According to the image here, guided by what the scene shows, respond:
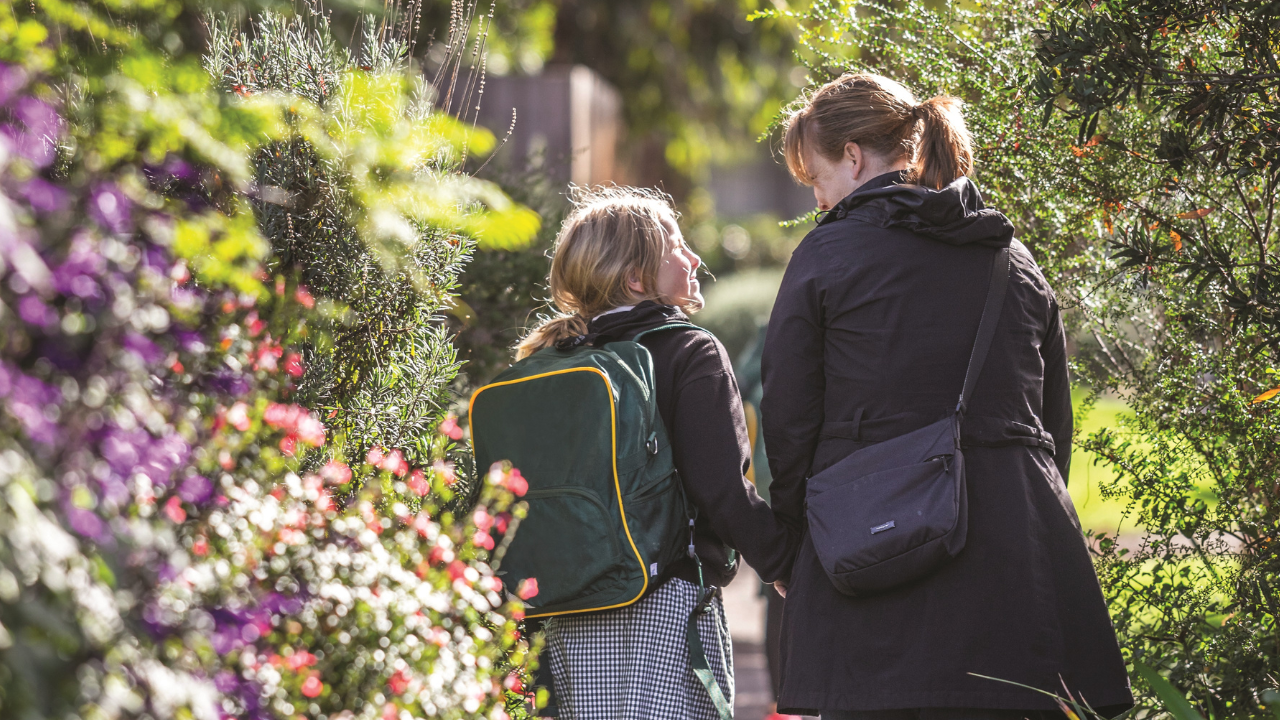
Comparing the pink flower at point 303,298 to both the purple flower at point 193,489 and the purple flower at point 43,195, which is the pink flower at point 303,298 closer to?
the purple flower at point 193,489

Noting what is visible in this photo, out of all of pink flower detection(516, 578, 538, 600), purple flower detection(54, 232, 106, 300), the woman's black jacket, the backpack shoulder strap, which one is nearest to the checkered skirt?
the woman's black jacket

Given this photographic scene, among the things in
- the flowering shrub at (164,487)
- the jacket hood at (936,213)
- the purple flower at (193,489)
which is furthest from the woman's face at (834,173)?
the purple flower at (193,489)

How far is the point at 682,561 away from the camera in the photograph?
2.44 meters

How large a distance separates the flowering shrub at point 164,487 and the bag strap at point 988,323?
3.05 feet

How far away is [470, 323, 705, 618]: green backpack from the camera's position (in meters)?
2.29

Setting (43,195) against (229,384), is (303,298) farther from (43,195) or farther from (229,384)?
(43,195)

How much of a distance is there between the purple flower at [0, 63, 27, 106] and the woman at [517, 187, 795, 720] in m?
1.41

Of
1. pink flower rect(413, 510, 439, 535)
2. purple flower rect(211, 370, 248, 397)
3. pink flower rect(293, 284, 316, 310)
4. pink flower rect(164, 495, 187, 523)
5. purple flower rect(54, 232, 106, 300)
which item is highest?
purple flower rect(54, 232, 106, 300)

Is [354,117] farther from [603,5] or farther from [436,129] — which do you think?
[603,5]

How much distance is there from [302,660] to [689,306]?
4.81 ft

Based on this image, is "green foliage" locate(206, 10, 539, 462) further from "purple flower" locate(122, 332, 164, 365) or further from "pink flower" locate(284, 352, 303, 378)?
"purple flower" locate(122, 332, 164, 365)

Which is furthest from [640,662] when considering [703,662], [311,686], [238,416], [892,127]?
[892,127]

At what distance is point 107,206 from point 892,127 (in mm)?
1661

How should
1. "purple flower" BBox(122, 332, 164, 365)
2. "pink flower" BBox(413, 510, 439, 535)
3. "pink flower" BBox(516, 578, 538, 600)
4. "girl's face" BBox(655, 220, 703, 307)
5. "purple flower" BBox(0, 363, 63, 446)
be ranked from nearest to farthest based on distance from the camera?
"purple flower" BBox(0, 363, 63, 446)
"purple flower" BBox(122, 332, 164, 365)
"pink flower" BBox(413, 510, 439, 535)
"pink flower" BBox(516, 578, 538, 600)
"girl's face" BBox(655, 220, 703, 307)
